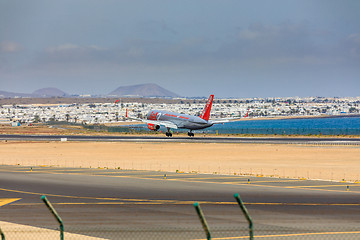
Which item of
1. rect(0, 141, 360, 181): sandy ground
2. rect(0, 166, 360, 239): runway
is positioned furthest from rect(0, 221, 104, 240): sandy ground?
rect(0, 141, 360, 181): sandy ground

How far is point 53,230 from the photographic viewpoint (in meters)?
27.0

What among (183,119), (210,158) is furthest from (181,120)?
(210,158)

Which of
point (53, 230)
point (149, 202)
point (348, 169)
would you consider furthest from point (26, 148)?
point (53, 230)

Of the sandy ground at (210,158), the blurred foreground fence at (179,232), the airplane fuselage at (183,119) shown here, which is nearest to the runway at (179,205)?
the blurred foreground fence at (179,232)

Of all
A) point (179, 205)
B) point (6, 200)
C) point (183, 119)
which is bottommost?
point (6, 200)

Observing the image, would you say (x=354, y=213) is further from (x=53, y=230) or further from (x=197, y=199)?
(x=53, y=230)

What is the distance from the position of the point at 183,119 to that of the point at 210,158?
4468cm

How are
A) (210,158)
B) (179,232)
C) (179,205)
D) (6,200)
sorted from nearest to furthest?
(179,232) < (179,205) < (6,200) < (210,158)

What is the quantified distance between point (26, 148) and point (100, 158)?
2656 centimetres

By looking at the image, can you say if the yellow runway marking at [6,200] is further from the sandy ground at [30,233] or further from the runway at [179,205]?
the sandy ground at [30,233]

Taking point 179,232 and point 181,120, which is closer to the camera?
point 179,232

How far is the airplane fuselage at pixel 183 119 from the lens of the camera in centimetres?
11669

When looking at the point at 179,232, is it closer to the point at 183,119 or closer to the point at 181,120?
the point at 183,119

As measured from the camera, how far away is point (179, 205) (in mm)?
33594
